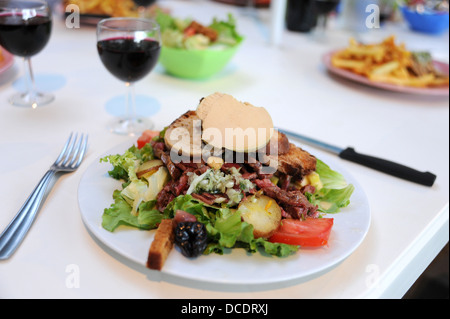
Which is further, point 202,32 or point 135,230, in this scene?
point 202,32

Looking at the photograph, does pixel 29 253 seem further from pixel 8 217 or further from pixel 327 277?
pixel 327 277

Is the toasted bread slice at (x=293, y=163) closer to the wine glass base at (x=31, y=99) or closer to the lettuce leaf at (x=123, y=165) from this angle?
the lettuce leaf at (x=123, y=165)

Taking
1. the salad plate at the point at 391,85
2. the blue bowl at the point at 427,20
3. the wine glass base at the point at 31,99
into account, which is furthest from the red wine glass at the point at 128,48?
the blue bowl at the point at 427,20

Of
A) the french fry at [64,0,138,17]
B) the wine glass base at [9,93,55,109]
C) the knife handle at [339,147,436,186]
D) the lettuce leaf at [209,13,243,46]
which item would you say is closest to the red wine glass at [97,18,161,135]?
the wine glass base at [9,93,55,109]

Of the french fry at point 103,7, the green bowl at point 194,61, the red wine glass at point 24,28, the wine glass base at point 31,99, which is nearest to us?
the red wine glass at point 24,28

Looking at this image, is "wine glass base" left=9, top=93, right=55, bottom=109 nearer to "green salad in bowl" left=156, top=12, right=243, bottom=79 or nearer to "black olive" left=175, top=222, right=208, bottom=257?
"green salad in bowl" left=156, top=12, right=243, bottom=79

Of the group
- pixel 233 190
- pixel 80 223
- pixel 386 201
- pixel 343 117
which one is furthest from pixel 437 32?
pixel 80 223
